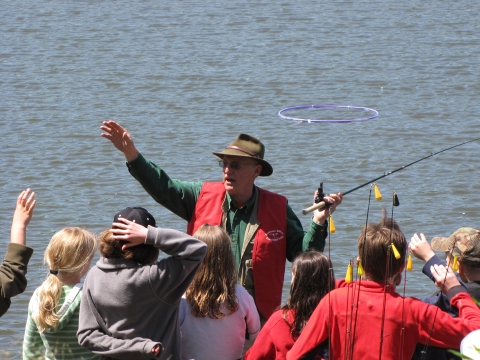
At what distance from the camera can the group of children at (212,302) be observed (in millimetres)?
3811

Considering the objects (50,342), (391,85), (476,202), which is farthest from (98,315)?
(391,85)

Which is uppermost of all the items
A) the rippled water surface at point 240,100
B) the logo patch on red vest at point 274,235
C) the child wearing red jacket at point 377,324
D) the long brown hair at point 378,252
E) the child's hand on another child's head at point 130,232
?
the child's hand on another child's head at point 130,232

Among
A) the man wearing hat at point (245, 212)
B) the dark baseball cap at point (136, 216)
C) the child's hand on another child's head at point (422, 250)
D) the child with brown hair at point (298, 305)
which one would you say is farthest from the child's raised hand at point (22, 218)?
the child's hand on another child's head at point (422, 250)

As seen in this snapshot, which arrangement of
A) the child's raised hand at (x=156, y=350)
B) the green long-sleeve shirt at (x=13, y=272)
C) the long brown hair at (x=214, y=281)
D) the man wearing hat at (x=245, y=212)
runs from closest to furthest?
the green long-sleeve shirt at (x=13, y=272)
the child's raised hand at (x=156, y=350)
the long brown hair at (x=214, y=281)
the man wearing hat at (x=245, y=212)

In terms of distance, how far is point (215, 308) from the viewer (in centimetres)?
419

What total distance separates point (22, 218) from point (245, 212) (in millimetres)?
1479

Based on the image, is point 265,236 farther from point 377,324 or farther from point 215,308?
point 377,324

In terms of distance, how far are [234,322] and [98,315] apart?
632 millimetres

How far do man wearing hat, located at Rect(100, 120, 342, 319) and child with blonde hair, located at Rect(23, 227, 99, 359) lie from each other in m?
0.83

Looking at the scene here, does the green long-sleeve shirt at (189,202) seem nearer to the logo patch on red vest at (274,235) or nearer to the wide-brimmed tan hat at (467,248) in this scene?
the logo patch on red vest at (274,235)

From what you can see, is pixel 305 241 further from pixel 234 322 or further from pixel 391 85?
pixel 391 85

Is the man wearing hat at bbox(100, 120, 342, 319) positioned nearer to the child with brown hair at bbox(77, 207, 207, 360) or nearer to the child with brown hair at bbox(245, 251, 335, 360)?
the child with brown hair at bbox(245, 251, 335, 360)

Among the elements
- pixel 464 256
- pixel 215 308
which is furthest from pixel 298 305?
pixel 464 256

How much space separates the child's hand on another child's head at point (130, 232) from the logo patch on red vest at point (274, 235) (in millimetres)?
1260
